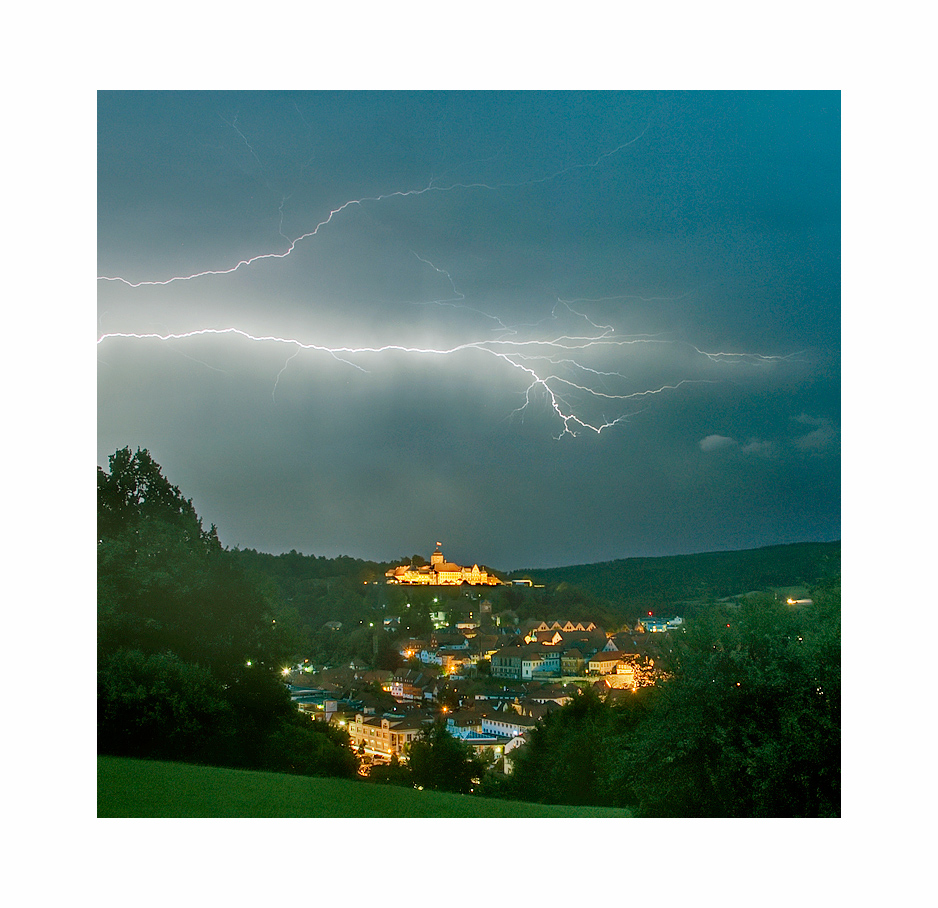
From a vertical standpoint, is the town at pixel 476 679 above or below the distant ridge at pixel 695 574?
below

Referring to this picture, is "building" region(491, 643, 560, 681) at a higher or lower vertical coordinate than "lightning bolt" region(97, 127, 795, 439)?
lower

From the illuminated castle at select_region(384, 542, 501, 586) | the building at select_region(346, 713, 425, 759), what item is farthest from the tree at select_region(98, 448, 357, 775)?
the illuminated castle at select_region(384, 542, 501, 586)

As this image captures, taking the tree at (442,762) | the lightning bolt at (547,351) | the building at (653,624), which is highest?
the lightning bolt at (547,351)

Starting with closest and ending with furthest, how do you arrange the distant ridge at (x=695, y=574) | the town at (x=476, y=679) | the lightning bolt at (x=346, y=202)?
the lightning bolt at (x=346, y=202) < the distant ridge at (x=695, y=574) < the town at (x=476, y=679)

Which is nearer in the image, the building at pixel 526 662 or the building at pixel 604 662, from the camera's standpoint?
the building at pixel 604 662

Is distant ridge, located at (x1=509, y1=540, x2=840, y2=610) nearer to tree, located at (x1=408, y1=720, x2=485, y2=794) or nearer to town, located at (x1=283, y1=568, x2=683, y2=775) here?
town, located at (x1=283, y1=568, x2=683, y2=775)

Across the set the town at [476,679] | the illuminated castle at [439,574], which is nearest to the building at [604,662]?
the town at [476,679]

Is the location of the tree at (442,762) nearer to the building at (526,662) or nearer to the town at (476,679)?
the town at (476,679)
